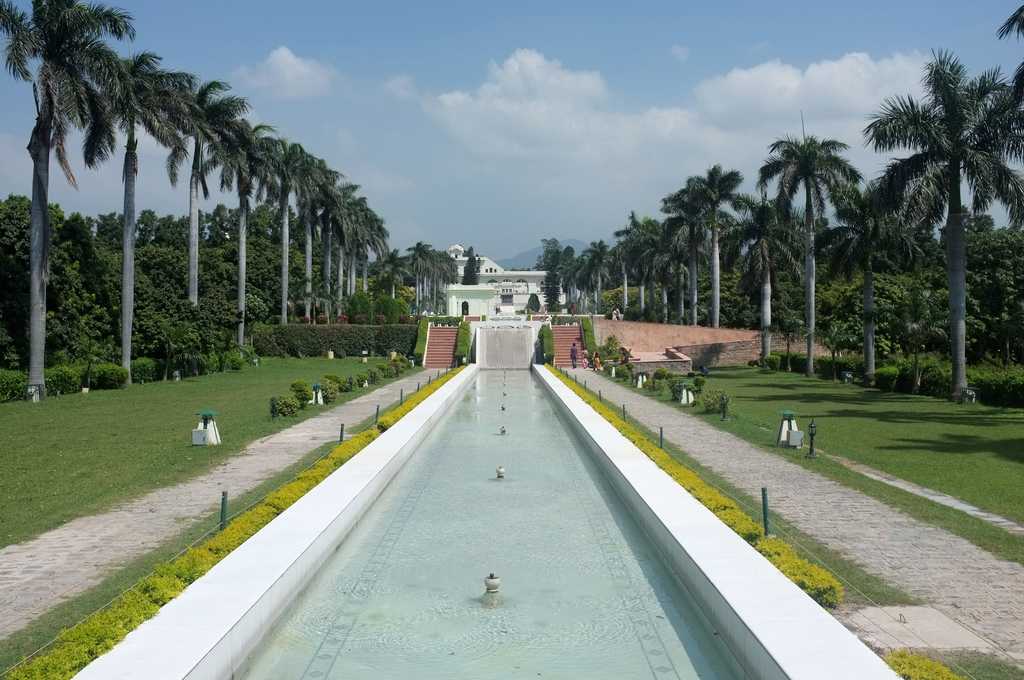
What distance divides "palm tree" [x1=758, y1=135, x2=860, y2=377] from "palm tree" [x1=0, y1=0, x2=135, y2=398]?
92.0 ft

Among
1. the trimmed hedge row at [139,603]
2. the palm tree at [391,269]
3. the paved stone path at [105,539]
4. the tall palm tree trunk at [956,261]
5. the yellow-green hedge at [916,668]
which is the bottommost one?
the paved stone path at [105,539]

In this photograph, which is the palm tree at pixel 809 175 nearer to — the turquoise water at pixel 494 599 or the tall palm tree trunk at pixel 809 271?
the tall palm tree trunk at pixel 809 271

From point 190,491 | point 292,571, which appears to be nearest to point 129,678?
point 292,571

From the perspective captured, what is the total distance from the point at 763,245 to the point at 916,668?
42500 millimetres

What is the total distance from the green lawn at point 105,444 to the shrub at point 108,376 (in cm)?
62

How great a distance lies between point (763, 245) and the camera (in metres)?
45.5

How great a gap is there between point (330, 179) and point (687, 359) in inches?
1106

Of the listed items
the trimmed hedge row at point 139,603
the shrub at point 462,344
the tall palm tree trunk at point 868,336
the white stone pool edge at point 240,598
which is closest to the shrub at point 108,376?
the shrub at point 462,344

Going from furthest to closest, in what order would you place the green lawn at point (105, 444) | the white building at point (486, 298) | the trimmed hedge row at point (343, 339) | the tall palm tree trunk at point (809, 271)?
the white building at point (486, 298), the trimmed hedge row at point (343, 339), the tall palm tree trunk at point (809, 271), the green lawn at point (105, 444)

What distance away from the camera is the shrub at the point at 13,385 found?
25844 mm

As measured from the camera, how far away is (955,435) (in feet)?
59.9

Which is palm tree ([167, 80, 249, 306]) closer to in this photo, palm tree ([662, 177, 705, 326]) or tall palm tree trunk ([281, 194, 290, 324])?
tall palm tree trunk ([281, 194, 290, 324])

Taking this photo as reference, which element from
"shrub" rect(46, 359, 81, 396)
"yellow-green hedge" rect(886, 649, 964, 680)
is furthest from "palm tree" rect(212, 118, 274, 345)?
"yellow-green hedge" rect(886, 649, 964, 680)

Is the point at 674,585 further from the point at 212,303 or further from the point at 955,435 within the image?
the point at 212,303
